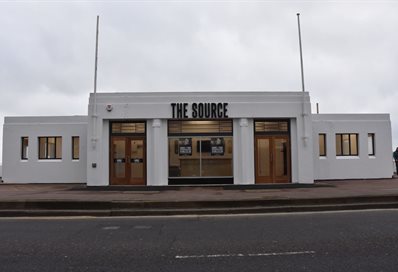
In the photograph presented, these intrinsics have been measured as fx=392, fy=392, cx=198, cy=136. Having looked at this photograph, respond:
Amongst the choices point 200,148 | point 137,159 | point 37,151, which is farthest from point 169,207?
point 37,151

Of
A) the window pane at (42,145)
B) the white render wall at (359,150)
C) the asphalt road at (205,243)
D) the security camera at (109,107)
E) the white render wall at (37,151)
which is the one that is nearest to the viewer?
the asphalt road at (205,243)

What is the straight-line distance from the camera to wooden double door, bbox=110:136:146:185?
19.6m

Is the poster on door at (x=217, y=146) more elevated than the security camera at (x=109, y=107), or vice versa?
the security camera at (x=109, y=107)

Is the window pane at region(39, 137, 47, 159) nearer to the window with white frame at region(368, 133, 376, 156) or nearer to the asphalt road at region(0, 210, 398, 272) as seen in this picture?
the asphalt road at region(0, 210, 398, 272)

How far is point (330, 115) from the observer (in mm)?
22922

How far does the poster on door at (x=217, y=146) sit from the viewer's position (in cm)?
1986

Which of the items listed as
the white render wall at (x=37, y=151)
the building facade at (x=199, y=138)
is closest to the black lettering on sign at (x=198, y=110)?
the building facade at (x=199, y=138)

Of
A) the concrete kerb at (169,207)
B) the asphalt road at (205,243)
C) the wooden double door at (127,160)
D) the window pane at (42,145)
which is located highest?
the window pane at (42,145)

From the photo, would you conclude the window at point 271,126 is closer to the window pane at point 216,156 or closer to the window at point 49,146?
the window pane at point 216,156

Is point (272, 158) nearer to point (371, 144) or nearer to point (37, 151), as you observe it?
point (371, 144)

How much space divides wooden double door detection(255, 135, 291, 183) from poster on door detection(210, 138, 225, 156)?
175 cm

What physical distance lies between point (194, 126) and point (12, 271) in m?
14.3

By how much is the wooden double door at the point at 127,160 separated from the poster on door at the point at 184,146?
180 centimetres

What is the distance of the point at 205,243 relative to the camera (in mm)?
7914
